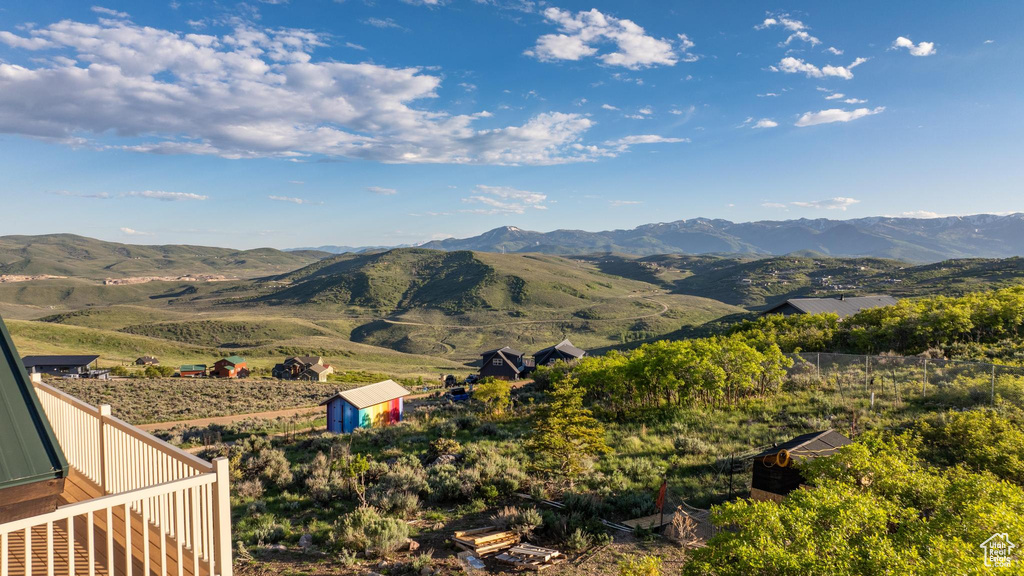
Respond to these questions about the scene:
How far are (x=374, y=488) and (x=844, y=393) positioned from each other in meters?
18.8

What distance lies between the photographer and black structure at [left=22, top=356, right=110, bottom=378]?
54.5m

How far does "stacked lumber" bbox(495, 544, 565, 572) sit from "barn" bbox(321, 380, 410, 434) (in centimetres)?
1783

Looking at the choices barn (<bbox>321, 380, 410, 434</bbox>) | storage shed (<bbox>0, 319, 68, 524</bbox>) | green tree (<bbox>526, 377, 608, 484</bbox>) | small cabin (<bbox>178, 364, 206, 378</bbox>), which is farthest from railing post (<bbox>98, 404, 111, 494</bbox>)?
small cabin (<bbox>178, 364, 206, 378</bbox>)

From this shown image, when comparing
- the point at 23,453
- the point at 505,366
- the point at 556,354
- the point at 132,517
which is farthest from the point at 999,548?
the point at 505,366

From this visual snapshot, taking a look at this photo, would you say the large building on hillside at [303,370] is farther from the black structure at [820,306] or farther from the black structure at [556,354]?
the black structure at [820,306]

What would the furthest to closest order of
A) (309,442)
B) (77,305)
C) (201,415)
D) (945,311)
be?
(77,305) → (201,415) → (945,311) → (309,442)

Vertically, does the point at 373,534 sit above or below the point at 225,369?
above

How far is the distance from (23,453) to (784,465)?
12832 mm

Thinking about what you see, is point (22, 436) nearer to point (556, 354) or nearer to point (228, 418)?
point (228, 418)

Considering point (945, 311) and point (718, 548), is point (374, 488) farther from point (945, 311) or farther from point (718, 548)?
point (945, 311)

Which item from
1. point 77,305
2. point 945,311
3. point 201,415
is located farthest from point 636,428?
point 77,305

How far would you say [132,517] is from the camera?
17.0ft

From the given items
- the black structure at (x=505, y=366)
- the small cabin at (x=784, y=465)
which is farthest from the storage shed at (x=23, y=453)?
the black structure at (x=505, y=366)

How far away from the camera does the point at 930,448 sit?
13.9m
